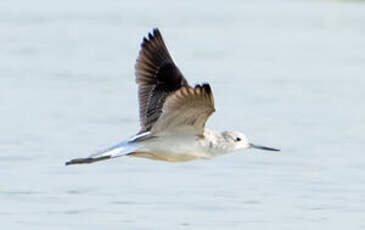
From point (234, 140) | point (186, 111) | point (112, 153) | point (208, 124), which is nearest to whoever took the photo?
point (186, 111)

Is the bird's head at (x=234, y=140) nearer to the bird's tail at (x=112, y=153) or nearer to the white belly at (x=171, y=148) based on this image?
the white belly at (x=171, y=148)

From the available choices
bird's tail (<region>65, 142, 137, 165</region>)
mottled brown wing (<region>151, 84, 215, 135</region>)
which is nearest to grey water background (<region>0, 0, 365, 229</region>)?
bird's tail (<region>65, 142, 137, 165</region>)

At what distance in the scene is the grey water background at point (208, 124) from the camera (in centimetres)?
870

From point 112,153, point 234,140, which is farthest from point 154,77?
point 112,153

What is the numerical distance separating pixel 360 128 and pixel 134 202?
4497 mm

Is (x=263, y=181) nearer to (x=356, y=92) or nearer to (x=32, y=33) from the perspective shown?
(x=356, y=92)

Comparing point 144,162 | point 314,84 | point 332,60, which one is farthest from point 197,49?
point 144,162

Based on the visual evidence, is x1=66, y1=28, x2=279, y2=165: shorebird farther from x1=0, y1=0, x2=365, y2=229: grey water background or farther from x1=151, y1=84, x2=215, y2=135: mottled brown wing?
x1=0, y1=0, x2=365, y2=229: grey water background

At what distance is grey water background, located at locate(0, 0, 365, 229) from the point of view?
8.70 meters

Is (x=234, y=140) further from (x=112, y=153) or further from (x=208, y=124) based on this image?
(x=208, y=124)

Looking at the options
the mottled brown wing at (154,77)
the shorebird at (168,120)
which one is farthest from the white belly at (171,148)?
the mottled brown wing at (154,77)

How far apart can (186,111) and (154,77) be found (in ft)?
4.59

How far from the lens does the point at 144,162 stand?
10.8 metres

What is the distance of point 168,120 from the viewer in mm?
8016
